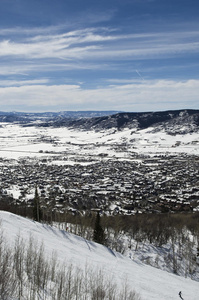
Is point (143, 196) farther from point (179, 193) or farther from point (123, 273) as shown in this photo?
point (123, 273)

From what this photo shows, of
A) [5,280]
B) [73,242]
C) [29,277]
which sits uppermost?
[5,280]

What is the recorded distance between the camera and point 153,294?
58.7 feet

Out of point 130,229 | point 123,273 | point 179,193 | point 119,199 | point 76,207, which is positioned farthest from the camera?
point 179,193

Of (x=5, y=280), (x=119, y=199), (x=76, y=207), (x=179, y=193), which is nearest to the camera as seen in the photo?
(x=5, y=280)

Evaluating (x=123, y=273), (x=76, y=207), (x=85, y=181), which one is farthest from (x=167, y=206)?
(x=123, y=273)

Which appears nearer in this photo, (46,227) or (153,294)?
(153,294)

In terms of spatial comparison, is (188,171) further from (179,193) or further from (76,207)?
(76,207)

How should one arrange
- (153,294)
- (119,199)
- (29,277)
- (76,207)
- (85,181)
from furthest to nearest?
(85,181) → (119,199) → (76,207) → (153,294) → (29,277)

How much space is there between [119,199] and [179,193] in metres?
26.5

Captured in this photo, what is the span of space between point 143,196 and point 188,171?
59.3 meters

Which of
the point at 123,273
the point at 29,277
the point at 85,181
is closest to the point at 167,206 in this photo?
the point at 85,181

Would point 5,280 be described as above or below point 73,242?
above

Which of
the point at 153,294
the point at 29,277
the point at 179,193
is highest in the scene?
Answer: the point at 29,277

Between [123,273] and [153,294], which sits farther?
[123,273]
